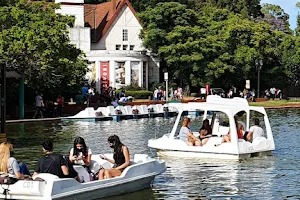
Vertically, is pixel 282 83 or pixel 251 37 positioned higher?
pixel 251 37

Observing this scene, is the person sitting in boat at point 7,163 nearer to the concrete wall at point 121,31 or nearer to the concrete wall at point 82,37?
the concrete wall at point 82,37

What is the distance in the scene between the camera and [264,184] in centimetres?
1706

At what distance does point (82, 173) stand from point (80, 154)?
624mm

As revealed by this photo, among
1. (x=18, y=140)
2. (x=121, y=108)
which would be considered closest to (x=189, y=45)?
(x=121, y=108)

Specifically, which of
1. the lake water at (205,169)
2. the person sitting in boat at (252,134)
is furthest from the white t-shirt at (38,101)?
the person sitting in boat at (252,134)

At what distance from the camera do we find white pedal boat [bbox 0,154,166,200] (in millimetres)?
12961

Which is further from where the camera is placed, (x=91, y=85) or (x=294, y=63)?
(x=294, y=63)

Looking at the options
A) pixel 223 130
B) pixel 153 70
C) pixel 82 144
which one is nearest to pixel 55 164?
pixel 82 144

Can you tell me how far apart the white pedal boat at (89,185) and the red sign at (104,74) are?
51427 millimetres

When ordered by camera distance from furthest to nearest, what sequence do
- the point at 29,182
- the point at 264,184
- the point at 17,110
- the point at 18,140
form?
the point at 17,110
the point at 18,140
the point at 264,184
the point at 29,182

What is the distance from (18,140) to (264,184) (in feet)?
46.9

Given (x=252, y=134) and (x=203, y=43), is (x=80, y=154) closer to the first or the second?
(x=252, y=134)

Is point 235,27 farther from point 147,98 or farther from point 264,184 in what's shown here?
point 264,184

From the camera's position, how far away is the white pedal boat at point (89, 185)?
1296 cm
